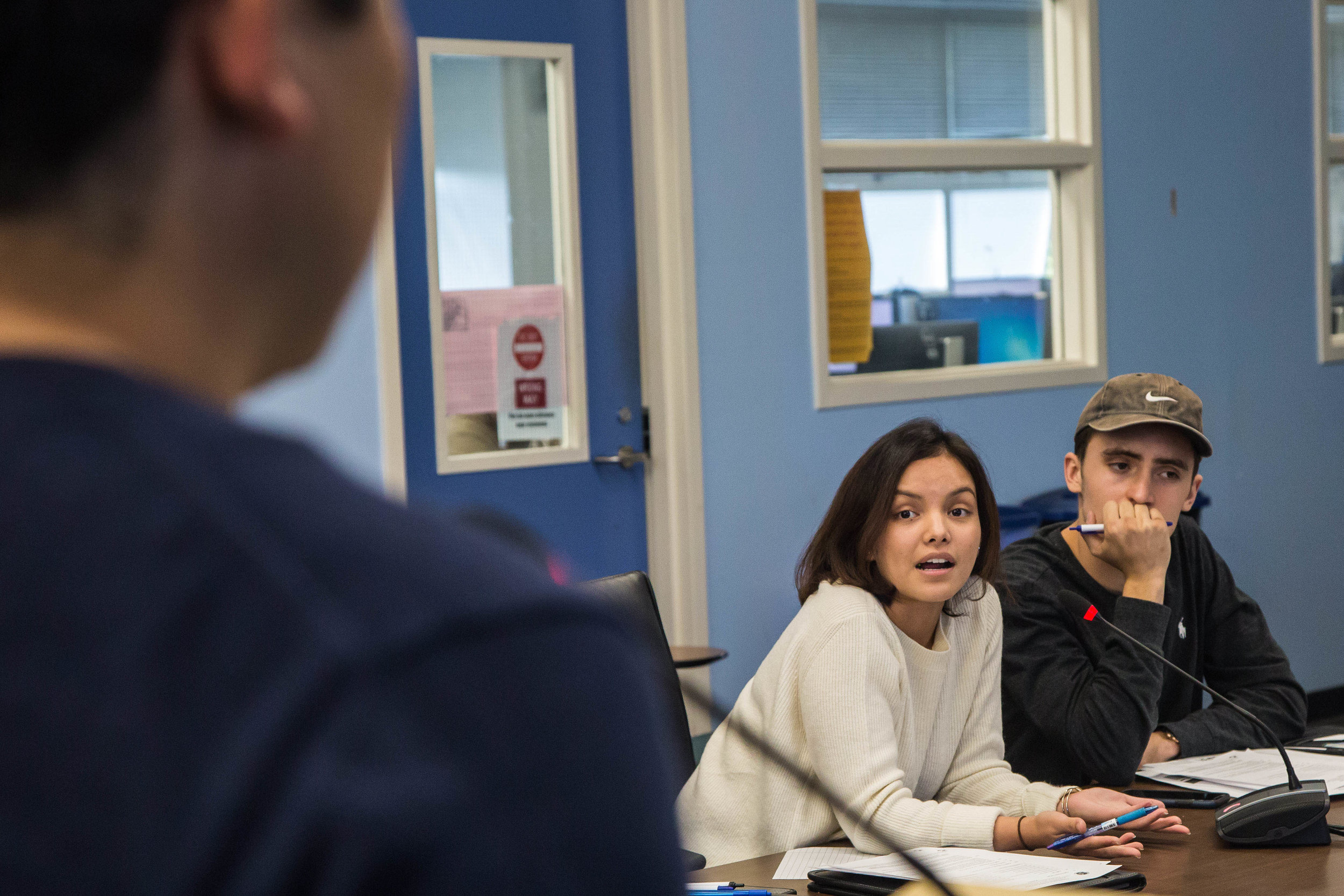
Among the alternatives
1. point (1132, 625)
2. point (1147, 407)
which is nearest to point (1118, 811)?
point (1132, 625)

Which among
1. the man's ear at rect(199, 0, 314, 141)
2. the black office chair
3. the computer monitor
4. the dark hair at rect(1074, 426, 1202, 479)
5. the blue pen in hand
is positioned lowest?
the blue pen in hand

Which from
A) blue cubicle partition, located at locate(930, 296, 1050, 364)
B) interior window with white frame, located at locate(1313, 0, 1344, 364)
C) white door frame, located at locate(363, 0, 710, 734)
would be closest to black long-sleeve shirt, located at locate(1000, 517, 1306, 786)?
white door frame, located at locate(363, 0, 710, 734)

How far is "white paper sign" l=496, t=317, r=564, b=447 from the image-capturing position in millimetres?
3547

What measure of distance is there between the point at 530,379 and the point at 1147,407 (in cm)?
171

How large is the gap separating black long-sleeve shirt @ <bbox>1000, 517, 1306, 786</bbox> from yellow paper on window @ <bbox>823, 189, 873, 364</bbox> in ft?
5.08

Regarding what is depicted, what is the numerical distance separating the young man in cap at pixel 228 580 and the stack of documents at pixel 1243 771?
5.83 ft

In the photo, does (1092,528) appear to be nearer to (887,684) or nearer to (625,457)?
(887,684)

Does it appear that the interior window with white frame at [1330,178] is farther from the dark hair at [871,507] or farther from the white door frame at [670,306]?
the dark hair at [871,507]

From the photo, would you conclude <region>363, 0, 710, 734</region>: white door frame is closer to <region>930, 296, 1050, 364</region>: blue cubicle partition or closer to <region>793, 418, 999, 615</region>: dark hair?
<region>930, 296, 1050, 364</region>: blue cubicle partition

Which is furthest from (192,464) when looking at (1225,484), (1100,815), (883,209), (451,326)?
(1225,484)

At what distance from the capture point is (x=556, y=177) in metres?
3.60

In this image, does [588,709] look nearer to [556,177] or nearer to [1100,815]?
[1100,815]

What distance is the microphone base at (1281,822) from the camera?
1.62m

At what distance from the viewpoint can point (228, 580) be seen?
0.29m
